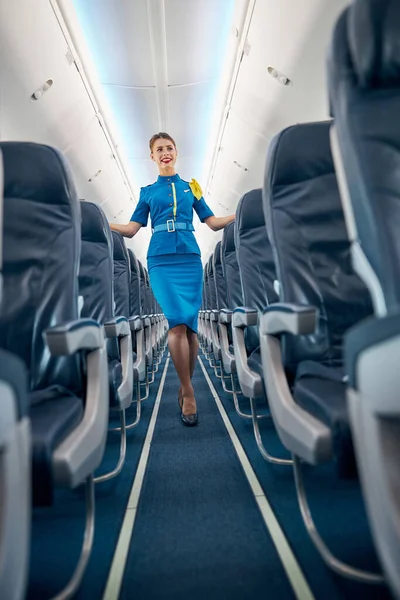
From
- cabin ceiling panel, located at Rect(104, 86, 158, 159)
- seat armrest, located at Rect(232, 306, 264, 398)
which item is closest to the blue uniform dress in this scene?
seat armrest, located at Rect(232, 306, 264, 398)

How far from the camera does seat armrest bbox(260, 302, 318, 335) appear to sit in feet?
3.60

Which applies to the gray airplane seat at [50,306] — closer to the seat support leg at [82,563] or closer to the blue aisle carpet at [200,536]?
the seat support leg at [82,563]

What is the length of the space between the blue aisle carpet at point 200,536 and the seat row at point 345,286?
0.21 meters

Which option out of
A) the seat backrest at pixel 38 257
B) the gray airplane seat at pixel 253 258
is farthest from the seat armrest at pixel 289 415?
the gray airplane seat at pixel 253 258

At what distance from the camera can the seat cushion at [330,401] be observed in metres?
0.89

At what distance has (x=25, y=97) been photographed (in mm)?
4047

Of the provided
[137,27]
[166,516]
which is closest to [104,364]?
[166,516]

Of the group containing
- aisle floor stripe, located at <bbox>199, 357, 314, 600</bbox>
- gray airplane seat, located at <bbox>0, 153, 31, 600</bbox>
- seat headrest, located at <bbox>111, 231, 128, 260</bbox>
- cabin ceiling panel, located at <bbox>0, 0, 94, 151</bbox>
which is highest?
cabin ceiling panel, located at <bbox>0, 0, 94, 151</bbox>

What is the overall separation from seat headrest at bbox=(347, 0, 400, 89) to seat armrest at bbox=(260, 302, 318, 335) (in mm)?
575

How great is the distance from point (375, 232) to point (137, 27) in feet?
15.3

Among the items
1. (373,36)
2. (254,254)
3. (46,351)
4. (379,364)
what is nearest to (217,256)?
(254,254)

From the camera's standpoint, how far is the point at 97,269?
99.3 inches

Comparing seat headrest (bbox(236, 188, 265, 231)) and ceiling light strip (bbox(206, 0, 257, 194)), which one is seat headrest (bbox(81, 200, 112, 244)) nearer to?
seat headrest (bbox(236, 188, 265, 231))

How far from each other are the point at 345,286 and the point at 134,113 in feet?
19.0
